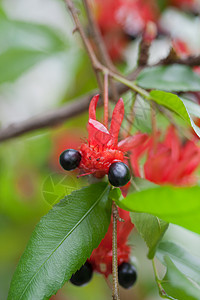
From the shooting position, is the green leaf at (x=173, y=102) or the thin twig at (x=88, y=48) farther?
the thin twig at (x=88, y=48)

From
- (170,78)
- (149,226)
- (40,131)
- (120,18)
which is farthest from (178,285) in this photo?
(120,18)

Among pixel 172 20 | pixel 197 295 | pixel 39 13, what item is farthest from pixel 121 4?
pixel 197 295

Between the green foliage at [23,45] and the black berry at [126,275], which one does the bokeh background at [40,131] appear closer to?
the green foliage at [23,45]

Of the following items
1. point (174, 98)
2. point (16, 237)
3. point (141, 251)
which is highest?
point (174, 98)

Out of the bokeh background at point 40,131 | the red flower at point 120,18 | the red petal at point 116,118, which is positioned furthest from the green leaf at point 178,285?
the red flower at point 120,18

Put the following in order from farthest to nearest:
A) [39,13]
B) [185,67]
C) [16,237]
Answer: [39,13]
[16,237]
[185,67]

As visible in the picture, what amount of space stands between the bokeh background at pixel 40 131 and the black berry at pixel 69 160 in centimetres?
63

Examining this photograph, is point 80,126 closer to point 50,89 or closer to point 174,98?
point 50,89

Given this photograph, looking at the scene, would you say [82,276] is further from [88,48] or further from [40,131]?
[40,131]

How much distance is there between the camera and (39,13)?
6.94 feet

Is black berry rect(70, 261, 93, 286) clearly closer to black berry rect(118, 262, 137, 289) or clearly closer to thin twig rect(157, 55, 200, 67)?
black berry rect(118, 262, 137, 289)

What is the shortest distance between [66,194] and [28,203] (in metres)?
0.89

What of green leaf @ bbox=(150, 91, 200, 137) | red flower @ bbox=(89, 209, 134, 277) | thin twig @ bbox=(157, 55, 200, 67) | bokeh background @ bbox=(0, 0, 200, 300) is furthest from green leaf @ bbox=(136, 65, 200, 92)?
bokeh background @ bbox=(0, 0, 200, 300)

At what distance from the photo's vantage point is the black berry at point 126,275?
74cm
